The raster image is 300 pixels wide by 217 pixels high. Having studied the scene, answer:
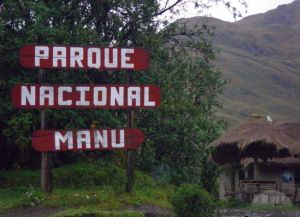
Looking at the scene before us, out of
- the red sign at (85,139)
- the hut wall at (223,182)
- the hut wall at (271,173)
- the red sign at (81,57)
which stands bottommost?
the hut wall at (223,182)

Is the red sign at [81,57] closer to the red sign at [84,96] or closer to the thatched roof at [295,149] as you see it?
the red sign at [84,96]

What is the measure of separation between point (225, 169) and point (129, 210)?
25.8 metres

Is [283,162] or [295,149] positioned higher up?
[295,149]

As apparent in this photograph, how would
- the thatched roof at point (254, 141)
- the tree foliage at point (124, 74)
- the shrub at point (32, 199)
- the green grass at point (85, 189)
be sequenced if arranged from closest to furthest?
the shrub at point (32, 199), the green grass at point (85, 189), the tree foliage at point (124, 74), the thatched roof at point (254, 141)

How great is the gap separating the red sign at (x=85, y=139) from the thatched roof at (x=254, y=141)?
731 inches

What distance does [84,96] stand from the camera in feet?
54.0

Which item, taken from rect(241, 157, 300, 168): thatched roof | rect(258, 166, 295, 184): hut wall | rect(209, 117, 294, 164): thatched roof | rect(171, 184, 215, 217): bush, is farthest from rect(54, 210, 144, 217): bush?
rect(258, 166, 295, 184): hut wall

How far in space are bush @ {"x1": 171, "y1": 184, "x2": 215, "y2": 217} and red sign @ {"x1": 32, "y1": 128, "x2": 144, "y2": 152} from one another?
242cm

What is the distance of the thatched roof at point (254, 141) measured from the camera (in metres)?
34.4

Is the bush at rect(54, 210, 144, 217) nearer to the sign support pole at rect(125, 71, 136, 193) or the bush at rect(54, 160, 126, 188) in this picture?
the sign support pole at rect(125, 71, 136, 193)

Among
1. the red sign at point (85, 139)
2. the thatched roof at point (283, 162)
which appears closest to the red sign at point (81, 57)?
the red sign at point (85, 139)

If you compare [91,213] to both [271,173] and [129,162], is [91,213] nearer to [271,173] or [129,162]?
[129,162]

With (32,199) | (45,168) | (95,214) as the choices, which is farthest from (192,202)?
(45,168)

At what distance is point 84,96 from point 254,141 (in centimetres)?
1934
